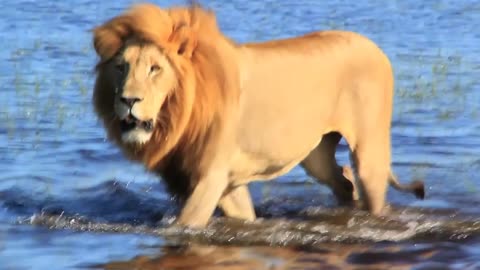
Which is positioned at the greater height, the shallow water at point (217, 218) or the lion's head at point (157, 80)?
the lion's head at point (157, 80)

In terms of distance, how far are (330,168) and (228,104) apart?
5.17ft

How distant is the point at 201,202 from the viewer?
25.4 feet

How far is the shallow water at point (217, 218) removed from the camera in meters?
7.62

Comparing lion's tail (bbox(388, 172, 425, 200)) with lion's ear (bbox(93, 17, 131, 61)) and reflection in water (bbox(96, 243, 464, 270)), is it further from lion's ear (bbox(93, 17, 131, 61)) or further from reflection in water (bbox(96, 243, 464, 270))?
lion's ear (bbox(93, 17, 131, 61))

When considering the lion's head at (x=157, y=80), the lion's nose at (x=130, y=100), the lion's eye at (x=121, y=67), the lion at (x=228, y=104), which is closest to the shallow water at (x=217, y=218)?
the lion at (x=228, y=104)

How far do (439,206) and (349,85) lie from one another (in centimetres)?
132

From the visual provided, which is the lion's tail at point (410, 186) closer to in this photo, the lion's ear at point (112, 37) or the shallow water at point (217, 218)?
the shallow water at point (217, 218)

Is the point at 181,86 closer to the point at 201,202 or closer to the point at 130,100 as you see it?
the point at 130,100

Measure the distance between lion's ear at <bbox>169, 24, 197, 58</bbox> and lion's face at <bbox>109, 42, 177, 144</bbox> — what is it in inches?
4.9

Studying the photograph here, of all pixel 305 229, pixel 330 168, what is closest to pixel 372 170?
pixel 330 168

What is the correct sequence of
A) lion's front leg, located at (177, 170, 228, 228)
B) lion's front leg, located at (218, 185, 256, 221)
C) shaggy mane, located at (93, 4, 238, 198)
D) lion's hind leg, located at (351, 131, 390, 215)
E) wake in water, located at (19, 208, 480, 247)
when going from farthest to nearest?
lion's hind leg, located at (351, 131, 390, 215) → lion's front leg, located at (218, 185, 256, 221) → wake in water, located at (19, 208, 480, 247) → lion's front leg, located at (177, 170, 228, 228) → shaggy mane, located at (93, 4, 238, 198)

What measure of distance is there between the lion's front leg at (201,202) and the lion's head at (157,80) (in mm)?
239

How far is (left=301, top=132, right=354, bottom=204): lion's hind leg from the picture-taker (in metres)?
9.05

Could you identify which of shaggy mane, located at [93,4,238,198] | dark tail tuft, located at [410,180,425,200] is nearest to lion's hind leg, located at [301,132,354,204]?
dark tail tuft, located at [410,180,425,200]
